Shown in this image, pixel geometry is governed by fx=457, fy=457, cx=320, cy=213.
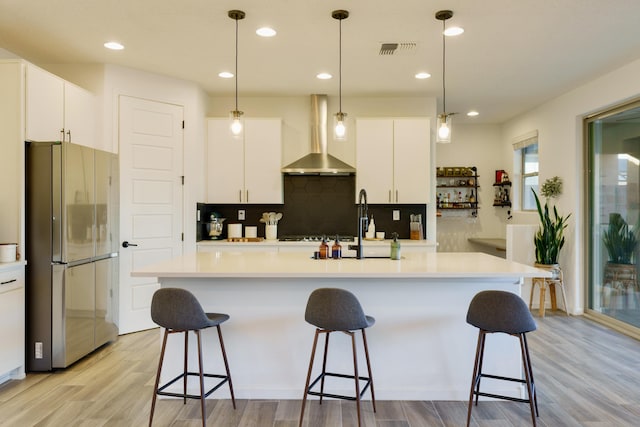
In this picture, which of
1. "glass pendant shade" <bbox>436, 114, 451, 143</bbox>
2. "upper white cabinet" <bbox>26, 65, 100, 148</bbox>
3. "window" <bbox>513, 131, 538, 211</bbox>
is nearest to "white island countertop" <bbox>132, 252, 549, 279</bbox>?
"glass pendant shade" <bbox>436, 114, 451, 143</bbox>

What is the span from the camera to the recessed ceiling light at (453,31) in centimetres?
356

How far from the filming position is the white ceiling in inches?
127

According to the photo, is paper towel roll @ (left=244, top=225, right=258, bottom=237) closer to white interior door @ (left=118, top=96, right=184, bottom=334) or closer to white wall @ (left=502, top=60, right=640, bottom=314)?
white interior door @ (left=118, top=96, right=184, bottom=334)

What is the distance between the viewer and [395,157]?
5477mm

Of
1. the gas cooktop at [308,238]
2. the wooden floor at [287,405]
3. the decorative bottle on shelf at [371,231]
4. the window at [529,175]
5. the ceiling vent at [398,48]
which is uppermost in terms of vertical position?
the ceiling vent at [398,48]

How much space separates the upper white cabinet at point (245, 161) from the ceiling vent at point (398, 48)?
70.9 inches

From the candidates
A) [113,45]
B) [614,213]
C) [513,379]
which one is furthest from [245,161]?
[614,213]

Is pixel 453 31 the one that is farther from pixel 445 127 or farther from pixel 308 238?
pixel 308 238

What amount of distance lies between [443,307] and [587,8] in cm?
231

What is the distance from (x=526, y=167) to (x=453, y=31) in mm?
3965

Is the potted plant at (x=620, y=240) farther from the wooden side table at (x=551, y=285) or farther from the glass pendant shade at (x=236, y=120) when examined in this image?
the glass pendant shade at (x=236, y=120)

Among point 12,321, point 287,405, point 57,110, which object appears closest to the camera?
point 287,405

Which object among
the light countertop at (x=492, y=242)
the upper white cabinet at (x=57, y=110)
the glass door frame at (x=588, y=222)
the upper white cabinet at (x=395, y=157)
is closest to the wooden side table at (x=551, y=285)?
the glass door frame at (x=588, y=222)

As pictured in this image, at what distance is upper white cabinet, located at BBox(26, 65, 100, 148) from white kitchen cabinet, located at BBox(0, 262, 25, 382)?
40.6 inches
